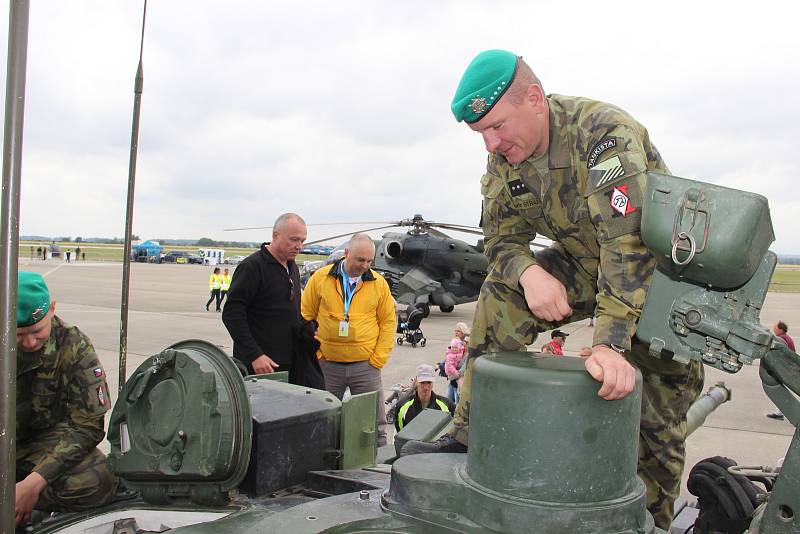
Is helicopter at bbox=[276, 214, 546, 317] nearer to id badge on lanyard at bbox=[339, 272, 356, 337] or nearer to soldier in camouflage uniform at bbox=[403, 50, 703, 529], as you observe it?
id badge on lanyard at bbox=[339, 272, 356, 337]

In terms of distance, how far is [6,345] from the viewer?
183cm

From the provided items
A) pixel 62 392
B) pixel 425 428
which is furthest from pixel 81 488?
pixel 425 428

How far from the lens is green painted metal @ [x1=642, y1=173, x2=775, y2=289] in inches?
63.9

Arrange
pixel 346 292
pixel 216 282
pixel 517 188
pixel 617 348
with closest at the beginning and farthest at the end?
pixel 617 348 < pixel 517 188 < pixel 346 292 < pixel 216 282

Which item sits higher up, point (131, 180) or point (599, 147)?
point (599, 147)

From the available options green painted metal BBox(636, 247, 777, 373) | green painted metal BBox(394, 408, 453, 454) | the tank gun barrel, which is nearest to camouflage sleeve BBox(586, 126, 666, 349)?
green painted metal BBox(636, 247, 777, 373)

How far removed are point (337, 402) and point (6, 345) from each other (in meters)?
1.33

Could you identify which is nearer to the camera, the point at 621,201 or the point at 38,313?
the point at 621,201

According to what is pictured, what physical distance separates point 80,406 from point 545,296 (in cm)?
215

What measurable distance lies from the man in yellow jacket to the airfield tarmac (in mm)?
2199

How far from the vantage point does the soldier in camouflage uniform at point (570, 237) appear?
205cm

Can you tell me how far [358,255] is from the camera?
218 inches

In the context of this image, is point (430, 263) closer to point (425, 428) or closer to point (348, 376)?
point (348, 376)

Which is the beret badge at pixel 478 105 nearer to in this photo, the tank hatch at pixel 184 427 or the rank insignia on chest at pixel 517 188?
the rank insignia on chest at pixel 517 188
